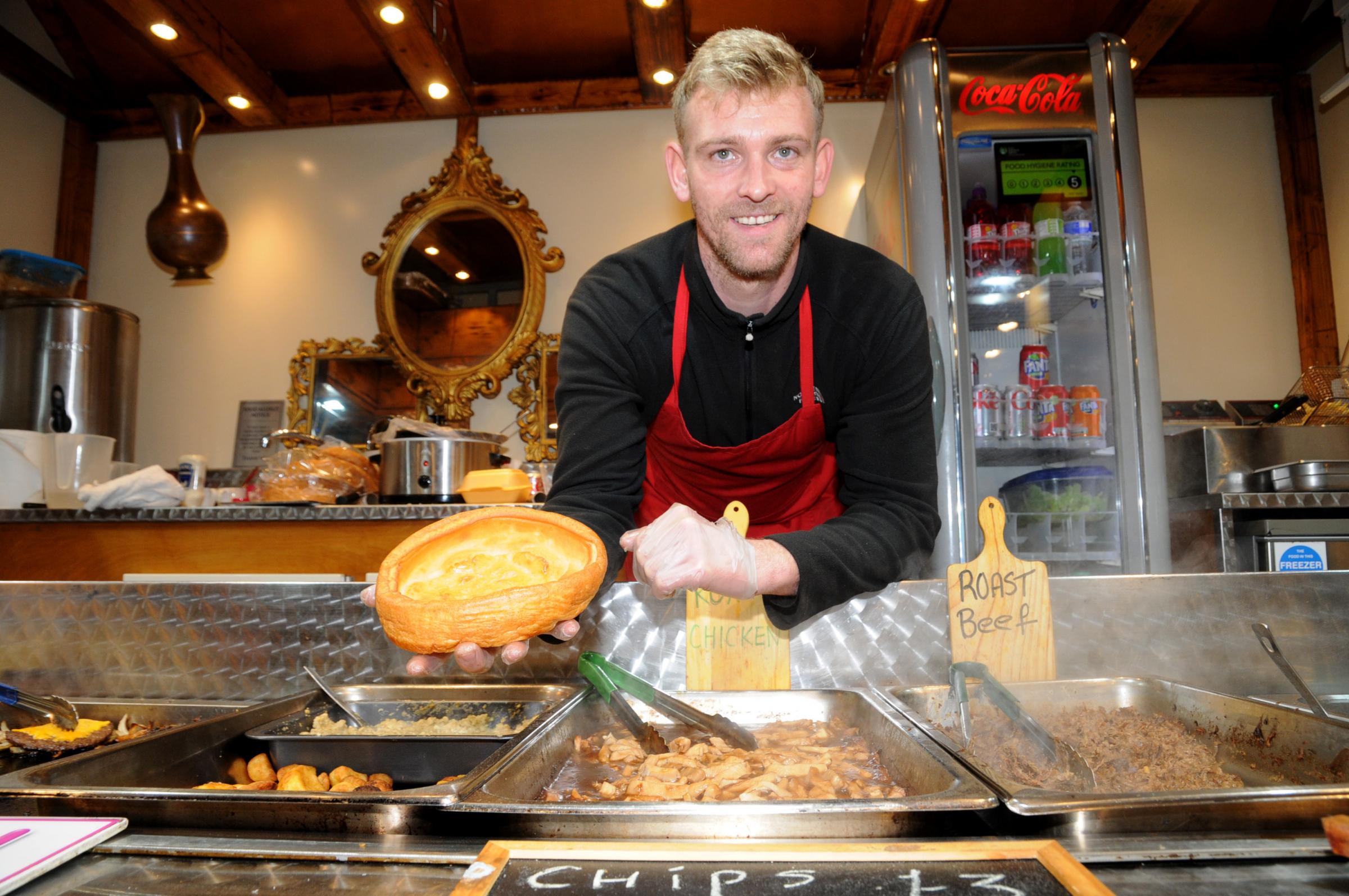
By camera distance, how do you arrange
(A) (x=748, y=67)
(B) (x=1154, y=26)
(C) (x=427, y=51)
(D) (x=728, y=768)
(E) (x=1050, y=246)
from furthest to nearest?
1. (C) (x=427, y=51)
2. (B) (x=1154, y=26)
3. (E) (x=1050, y=246)
4. (A) (x=748, y=67)
5. (D) (x=728, y=768)

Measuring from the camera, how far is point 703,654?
4.11 ft

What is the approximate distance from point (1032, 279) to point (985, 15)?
1.90m

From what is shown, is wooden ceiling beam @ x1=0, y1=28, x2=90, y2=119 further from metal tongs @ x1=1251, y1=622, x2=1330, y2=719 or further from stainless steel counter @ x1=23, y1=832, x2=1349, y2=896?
metal tongs @ x1=1251, y1=622, x2=1330, y2=719

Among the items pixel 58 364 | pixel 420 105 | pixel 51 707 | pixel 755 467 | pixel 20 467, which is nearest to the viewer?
pixel 51 707

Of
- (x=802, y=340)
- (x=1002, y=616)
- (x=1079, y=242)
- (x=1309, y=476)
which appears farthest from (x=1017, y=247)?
(x=1002, y=616)

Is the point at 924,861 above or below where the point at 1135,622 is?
below

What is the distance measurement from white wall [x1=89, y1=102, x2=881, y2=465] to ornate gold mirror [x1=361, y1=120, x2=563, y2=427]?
0.40 ft

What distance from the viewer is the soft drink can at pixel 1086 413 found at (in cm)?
305

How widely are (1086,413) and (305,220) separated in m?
4.32

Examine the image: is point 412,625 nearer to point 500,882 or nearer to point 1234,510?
point 500,882

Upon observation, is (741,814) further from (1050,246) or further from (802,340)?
(1050,246)

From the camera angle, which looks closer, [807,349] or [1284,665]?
[1284,665]

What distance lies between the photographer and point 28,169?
176 inches

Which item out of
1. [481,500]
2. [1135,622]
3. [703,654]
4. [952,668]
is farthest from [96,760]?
[481,500]
